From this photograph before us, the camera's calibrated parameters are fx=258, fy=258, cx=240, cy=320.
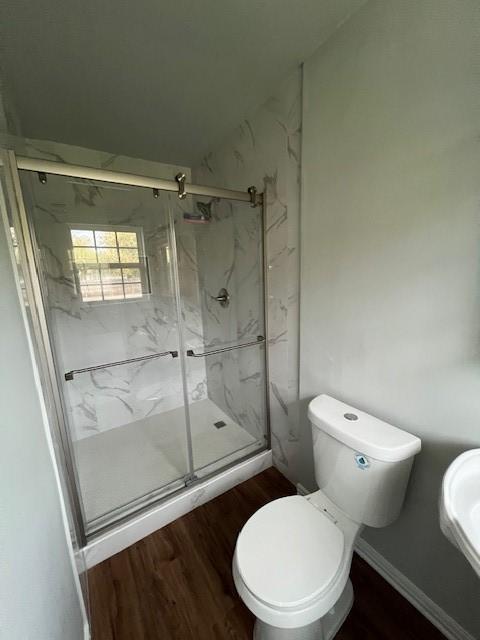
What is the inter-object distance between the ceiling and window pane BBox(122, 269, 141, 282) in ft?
3.19

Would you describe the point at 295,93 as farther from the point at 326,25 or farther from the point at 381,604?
the point at 381,604

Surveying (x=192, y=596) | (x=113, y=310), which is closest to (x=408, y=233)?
(x=192, y=596)

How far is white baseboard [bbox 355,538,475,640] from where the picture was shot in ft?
3.28

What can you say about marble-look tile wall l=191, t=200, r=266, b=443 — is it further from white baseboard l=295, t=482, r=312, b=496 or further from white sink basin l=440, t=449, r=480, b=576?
white sink basin l=440, t=449, r=480, b=576

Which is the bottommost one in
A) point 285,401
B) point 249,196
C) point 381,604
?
point 381,604

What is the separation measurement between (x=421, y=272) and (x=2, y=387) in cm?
129

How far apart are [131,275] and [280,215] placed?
140 cm

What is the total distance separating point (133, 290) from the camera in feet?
7.49

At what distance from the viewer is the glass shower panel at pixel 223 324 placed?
1879 millimetres

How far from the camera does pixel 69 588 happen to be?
902 millimetres

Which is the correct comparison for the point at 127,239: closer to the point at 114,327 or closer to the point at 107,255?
the point at 107,255

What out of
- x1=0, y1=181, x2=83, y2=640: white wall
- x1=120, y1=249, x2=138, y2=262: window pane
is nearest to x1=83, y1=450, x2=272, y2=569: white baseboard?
x1=0, y1=181, x2=83, y2=640: white wall

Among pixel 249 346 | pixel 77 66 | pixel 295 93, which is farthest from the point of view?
pixel 249 346

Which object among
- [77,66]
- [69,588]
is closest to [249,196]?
[77,66]
